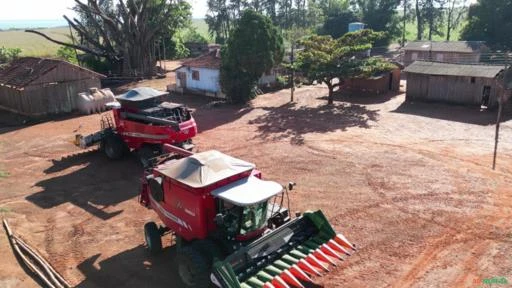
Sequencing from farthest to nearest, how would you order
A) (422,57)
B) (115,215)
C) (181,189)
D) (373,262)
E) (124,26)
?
1. (422,57)
2. (124,26)
3. (115,215)
4. (373,262)
5. (181,189)

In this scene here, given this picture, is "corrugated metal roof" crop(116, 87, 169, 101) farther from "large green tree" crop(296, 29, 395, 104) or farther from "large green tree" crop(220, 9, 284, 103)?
"large green tree" crop(296, 29, 395, 104)

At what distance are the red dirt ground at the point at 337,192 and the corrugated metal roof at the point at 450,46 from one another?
18117 millimetres

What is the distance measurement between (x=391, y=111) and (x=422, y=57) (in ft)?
67.6

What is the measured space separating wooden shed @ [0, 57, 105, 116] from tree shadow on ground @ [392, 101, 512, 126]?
72.2 ft

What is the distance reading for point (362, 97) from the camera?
3169cm

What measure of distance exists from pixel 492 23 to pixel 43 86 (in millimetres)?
45186

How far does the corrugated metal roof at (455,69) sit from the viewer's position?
26656 mm

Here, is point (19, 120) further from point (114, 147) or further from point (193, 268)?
point (193, 268)

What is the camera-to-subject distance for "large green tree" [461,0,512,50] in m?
43.8

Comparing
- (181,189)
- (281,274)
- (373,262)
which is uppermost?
(181,189)

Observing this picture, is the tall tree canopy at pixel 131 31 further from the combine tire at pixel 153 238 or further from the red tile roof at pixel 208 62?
the combine tire at pixel 153 238

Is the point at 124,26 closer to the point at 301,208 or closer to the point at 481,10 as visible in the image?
the point at 301,208

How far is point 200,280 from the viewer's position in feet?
29.5

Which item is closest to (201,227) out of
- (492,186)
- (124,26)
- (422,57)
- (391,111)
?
(492,186)
